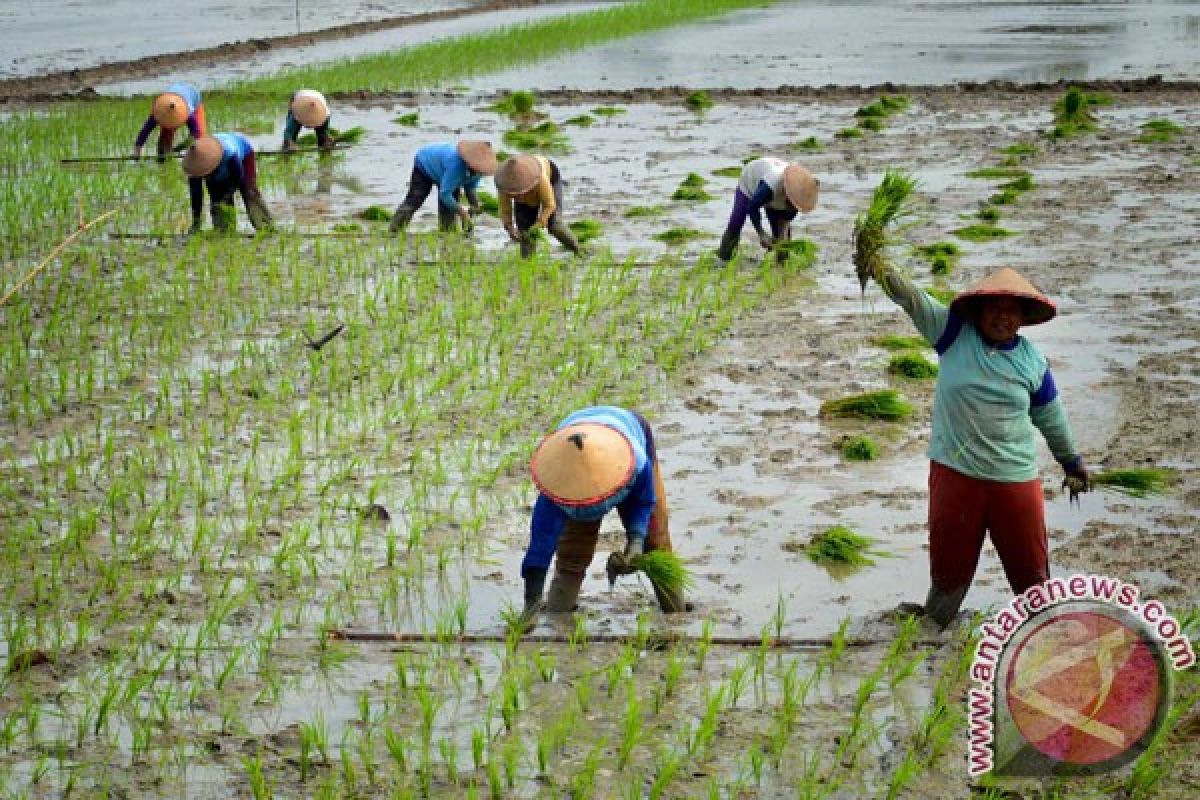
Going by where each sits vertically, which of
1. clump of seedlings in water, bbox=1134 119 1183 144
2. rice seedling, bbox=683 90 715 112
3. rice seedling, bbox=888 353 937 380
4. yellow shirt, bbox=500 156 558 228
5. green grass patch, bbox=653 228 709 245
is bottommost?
rice seedling, bbox=683 90 715 112

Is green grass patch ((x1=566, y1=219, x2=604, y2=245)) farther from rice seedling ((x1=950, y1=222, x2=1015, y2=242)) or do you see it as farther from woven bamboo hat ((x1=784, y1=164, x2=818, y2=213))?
rice seedling ((x1=950, y1=222, x2=1015, y2=242))

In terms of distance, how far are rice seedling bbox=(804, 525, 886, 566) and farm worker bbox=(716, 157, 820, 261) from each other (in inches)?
127

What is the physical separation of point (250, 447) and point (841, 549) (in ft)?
7.16

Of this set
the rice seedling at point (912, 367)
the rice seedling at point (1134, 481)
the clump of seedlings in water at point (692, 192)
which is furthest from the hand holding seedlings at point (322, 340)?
the clump of seedlings in water at point (692, 192)

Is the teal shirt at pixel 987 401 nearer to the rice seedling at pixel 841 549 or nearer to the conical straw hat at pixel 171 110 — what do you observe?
the rice seedling at pixel 841 549

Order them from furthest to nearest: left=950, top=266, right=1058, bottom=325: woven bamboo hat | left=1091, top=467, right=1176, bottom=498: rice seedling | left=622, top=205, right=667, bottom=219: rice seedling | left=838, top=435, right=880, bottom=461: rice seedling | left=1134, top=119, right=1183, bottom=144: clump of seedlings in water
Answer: left=1134, top=119, right=1183, bottom=144: clump of seedlings in water
left=622, top=205, right=667, bottom=219: rice seedling
left=838, top=435, right=880, bottom=461: rice seedling
left=1091, top=467, right=1176, bottom=498: rice seedling
left=950, top=266, right=1058, bottom=325: woven bamboo hat

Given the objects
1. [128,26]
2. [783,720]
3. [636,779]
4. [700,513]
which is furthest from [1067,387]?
[128,26]

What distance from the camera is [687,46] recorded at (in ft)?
68.9

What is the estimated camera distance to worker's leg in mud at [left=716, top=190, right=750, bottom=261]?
7.96 meters

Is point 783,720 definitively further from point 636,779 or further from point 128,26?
point 128,26

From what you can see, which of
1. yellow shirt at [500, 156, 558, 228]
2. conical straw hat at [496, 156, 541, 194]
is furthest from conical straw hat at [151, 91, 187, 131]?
conical straw hat at [496, 156, 541, 194]

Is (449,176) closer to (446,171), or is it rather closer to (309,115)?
(446,171)

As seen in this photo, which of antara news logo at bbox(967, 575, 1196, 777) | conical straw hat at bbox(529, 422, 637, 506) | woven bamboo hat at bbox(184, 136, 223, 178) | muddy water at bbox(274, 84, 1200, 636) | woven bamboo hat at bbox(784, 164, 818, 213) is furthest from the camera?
woven bamboo hat at bbox(184, 136, 223, 178)

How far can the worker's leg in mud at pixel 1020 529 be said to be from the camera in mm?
3980
